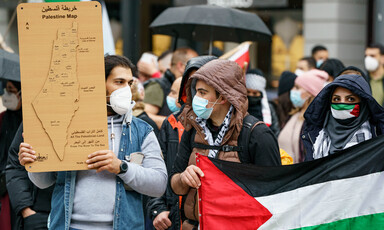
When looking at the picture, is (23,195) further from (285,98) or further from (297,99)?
(285,98)

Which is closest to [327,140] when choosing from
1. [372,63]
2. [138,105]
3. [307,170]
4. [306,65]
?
[307,170]

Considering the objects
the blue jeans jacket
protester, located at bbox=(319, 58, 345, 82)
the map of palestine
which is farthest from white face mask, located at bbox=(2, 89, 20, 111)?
protester, located at bbox=(319, 58, 345, 82)

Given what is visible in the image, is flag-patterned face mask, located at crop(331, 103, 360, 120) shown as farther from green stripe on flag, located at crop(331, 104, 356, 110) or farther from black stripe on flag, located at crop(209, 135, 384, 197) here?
black stripe on flag, located at crop(209, 135, 384, 197)

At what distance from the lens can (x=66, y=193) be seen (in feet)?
13.7

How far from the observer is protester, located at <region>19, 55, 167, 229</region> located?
4113 mm

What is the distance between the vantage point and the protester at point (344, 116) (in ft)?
15.5

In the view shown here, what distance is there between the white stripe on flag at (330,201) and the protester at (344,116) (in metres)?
0.46

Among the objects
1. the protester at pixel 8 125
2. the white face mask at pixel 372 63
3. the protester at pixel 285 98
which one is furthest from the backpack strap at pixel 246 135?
the white face mask at pixel 372 63

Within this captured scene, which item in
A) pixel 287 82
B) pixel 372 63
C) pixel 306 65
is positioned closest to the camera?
pixel 287 82

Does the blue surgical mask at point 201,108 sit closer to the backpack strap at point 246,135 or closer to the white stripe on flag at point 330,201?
the backpack strap at point 246,135

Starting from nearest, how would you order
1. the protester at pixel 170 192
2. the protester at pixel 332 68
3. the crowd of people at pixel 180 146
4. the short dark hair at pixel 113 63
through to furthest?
the crowd of people at pixel 180 146 → the short dark hair at pixel 113 63 → the protester at pixel 170 192 → the protester at pixel 332 68

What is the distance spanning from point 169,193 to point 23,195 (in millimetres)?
1164

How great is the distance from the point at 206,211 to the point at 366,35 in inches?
459

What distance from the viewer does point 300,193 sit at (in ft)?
14.3
